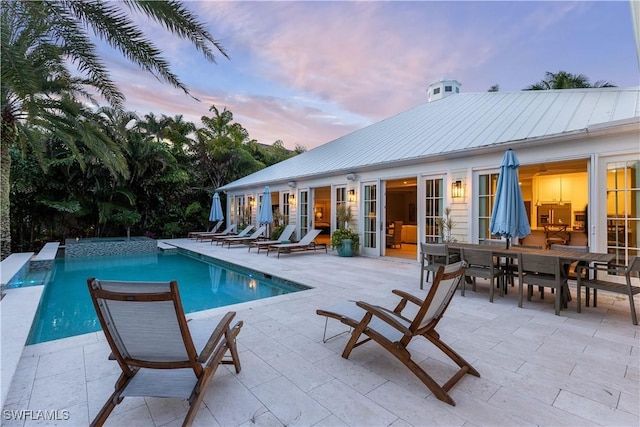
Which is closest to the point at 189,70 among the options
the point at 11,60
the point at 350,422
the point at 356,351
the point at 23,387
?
the point at 11,60

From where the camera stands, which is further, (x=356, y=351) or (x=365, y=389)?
(x=356, y=351)

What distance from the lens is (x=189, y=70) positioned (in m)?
6.23

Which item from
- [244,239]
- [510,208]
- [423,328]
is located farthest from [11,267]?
[510,208]

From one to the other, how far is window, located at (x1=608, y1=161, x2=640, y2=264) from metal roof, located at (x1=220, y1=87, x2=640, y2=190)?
3.16 ft

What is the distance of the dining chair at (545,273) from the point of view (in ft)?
14.5

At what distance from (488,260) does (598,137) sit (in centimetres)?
344

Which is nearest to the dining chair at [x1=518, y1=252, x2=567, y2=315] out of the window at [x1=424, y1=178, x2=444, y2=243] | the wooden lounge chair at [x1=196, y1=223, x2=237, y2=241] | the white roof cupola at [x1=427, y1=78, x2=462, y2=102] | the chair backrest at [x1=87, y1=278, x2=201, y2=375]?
the window at [x1=424, y1=178, x2=444, y2=243]

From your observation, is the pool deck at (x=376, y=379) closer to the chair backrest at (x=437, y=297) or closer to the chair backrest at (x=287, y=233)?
the chair backrest at (x=437, y=297)

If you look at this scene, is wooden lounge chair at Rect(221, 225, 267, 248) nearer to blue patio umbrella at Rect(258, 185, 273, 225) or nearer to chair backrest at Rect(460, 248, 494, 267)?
blue patio umbrella at Rect(258, 185, 273, 225)

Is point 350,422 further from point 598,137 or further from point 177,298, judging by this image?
point 598,137

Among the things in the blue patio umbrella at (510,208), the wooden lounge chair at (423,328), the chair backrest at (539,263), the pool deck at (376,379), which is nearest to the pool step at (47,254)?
the pool deck at (376,379)

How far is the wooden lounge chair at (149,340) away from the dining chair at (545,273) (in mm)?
4748

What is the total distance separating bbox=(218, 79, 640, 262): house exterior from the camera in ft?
18.8

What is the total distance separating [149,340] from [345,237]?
8.57m
